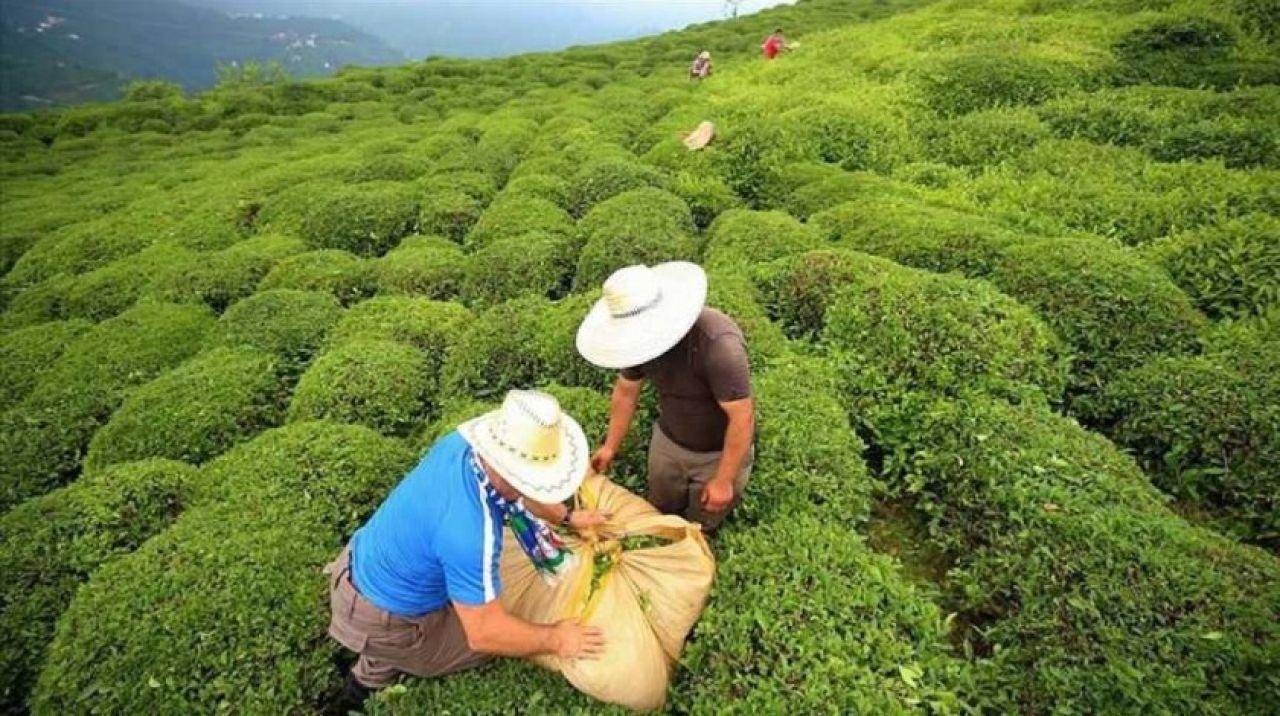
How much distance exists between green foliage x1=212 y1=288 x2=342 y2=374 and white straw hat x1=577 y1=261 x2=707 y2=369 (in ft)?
20.4

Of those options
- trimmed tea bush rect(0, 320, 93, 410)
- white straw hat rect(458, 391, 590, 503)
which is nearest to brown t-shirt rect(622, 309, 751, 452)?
white straw hat rect(458, 391, 590, 503)

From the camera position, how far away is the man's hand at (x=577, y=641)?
182 inches

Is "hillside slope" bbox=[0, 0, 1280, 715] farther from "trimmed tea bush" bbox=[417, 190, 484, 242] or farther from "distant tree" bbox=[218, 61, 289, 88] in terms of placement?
"distant tree" bbox=[218, 61, 289, 88]

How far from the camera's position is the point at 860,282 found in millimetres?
8375

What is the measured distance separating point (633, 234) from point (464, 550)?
7.26 m

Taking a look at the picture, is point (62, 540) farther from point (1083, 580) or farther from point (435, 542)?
point (1083, 580)

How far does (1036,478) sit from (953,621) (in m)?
1.44

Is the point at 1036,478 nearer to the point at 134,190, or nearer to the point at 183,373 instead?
the point at 183,373

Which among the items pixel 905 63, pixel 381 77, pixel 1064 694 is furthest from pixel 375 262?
pixel 381 77

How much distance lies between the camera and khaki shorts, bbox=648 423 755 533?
19.7 ft

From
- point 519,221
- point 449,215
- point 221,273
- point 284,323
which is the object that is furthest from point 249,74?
point 284,323

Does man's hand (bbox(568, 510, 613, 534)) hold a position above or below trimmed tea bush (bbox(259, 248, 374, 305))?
above

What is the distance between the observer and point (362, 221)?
538 inches

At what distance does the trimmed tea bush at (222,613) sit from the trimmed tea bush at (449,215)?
7179mm
